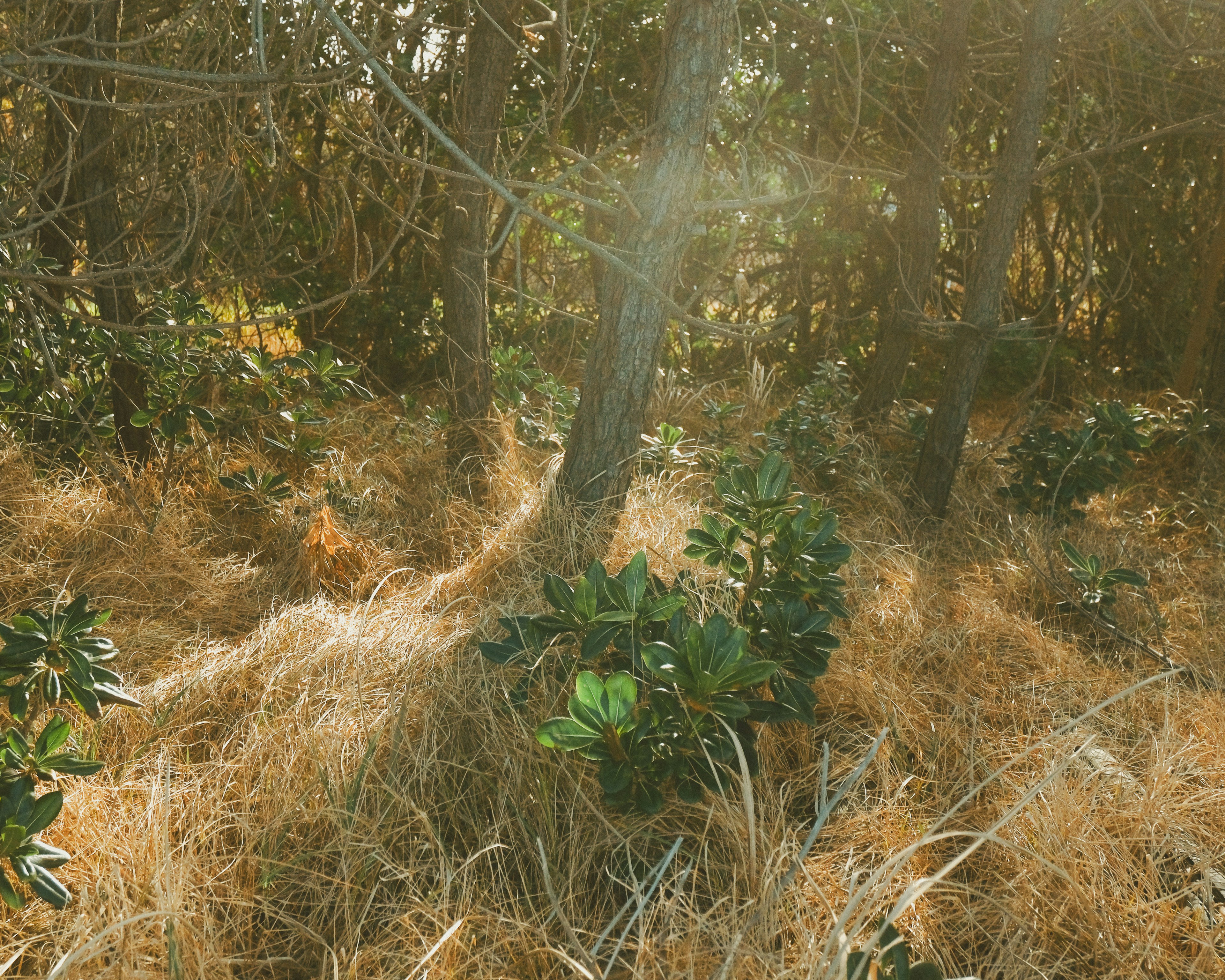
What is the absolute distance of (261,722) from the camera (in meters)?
2.21

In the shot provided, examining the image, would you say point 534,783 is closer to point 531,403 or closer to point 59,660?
point 59,660

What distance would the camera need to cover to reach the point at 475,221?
364 cm

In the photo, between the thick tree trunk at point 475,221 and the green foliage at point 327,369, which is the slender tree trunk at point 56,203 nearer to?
A: the green foliage at point 327,369

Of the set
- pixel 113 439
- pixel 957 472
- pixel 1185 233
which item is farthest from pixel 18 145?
pixel 1185 233

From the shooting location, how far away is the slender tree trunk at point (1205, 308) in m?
4.66

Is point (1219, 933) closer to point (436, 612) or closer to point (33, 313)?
point (436, 612)

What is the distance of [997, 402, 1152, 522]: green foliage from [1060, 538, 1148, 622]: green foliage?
1.58 feet

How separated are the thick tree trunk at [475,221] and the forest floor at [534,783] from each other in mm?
719

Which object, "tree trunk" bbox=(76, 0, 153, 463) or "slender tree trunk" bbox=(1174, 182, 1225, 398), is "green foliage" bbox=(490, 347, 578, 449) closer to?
"tree trunk" bbox=(76, 0, 153, 463)

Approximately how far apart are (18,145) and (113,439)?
3.42 ft

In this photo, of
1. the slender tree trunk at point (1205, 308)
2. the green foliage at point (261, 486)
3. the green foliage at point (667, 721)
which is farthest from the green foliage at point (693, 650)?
the slender tree trunk at point (1205, 308)

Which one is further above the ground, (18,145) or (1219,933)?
(18,145)

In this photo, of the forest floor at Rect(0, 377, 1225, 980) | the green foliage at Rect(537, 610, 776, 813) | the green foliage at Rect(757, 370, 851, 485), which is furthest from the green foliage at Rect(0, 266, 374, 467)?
the green foliage at Rect(537, 610, 776, 813)

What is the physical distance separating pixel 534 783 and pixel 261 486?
1773 millimetres
